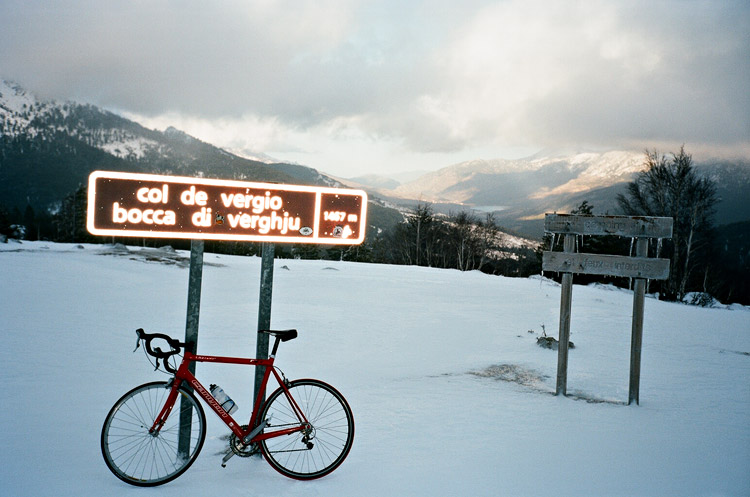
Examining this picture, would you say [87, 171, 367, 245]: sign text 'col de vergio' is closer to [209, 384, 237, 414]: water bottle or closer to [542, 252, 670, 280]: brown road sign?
[209, 384, 237, 414]: water bottle

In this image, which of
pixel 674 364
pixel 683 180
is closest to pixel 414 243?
pixel 683 180

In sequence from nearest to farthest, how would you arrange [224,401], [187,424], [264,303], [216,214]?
[224,401]
[187,424]
[216,214]
[264,303]

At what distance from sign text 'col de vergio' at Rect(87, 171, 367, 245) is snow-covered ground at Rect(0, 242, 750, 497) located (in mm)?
2046

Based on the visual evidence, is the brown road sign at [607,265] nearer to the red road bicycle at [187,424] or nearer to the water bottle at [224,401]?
the red road bicycle at [187,424]

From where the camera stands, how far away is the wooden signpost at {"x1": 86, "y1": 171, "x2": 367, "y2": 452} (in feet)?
11.6

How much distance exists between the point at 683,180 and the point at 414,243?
3422 cm

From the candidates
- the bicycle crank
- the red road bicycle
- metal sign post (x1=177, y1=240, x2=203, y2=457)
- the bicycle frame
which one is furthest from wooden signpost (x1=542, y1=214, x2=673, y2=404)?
metal sign post (x1=177, y1=240, x2=203, y2=457)

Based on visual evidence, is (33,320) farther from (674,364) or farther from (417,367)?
(674,364)

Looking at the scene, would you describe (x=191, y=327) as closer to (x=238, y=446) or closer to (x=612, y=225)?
(x=238, y=446)

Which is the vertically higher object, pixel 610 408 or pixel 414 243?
pixel 414 243

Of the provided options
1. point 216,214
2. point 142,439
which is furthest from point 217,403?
point 216,214

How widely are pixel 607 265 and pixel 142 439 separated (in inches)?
238

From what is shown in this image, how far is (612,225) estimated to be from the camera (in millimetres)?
6047

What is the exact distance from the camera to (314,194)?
3955 millimetres
